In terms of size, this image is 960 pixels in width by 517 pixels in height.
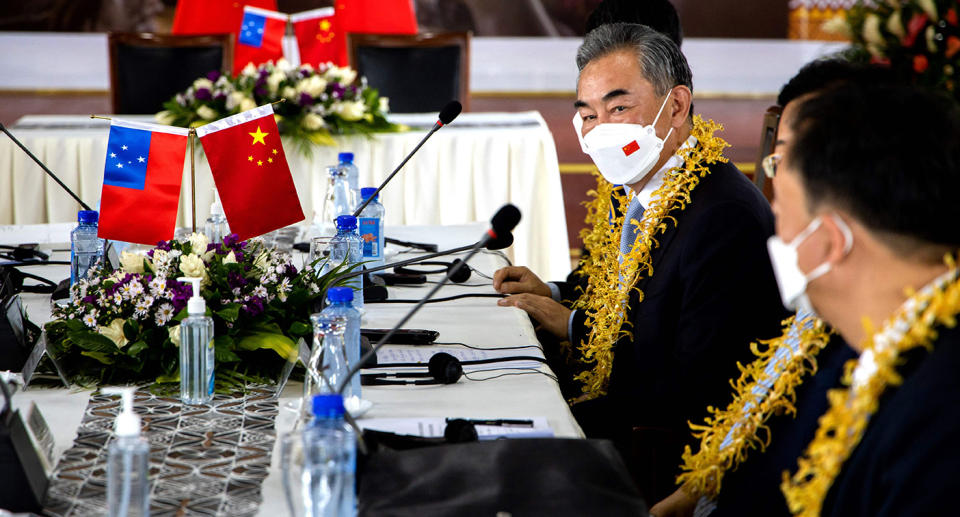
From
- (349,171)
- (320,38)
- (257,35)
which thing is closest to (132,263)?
(349,171)

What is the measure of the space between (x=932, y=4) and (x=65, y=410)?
2214 millimetres

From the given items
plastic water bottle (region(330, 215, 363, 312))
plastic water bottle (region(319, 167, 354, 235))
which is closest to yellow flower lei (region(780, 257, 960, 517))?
plastic water bottle (region(330, 215, 363, 312))

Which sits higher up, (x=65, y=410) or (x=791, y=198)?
(x=791, y=198)

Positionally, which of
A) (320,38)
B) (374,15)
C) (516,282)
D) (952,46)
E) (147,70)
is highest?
(952,46)

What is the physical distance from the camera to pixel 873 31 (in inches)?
101

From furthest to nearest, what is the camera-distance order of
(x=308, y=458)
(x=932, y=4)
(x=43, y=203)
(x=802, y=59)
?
(x=802, y=59) < (x=43, y=203) < (x=932, y=4) < (x=308, y=458)

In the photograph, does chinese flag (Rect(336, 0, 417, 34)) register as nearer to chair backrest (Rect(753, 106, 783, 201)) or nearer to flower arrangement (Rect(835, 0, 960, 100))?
chair backrest (Rect(753, 106, 783, 201))

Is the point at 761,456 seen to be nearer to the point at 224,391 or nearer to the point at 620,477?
the point at 620,477

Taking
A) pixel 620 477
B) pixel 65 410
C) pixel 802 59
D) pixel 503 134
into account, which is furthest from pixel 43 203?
pixel 802 59

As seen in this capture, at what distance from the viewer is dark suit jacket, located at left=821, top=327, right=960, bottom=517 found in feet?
3.21

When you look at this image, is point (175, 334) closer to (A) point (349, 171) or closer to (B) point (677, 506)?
(B) point (677, 506)

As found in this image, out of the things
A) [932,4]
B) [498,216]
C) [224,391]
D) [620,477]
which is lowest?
[224,391]

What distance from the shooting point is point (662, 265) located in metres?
2.01

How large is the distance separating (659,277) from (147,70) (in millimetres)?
3619
